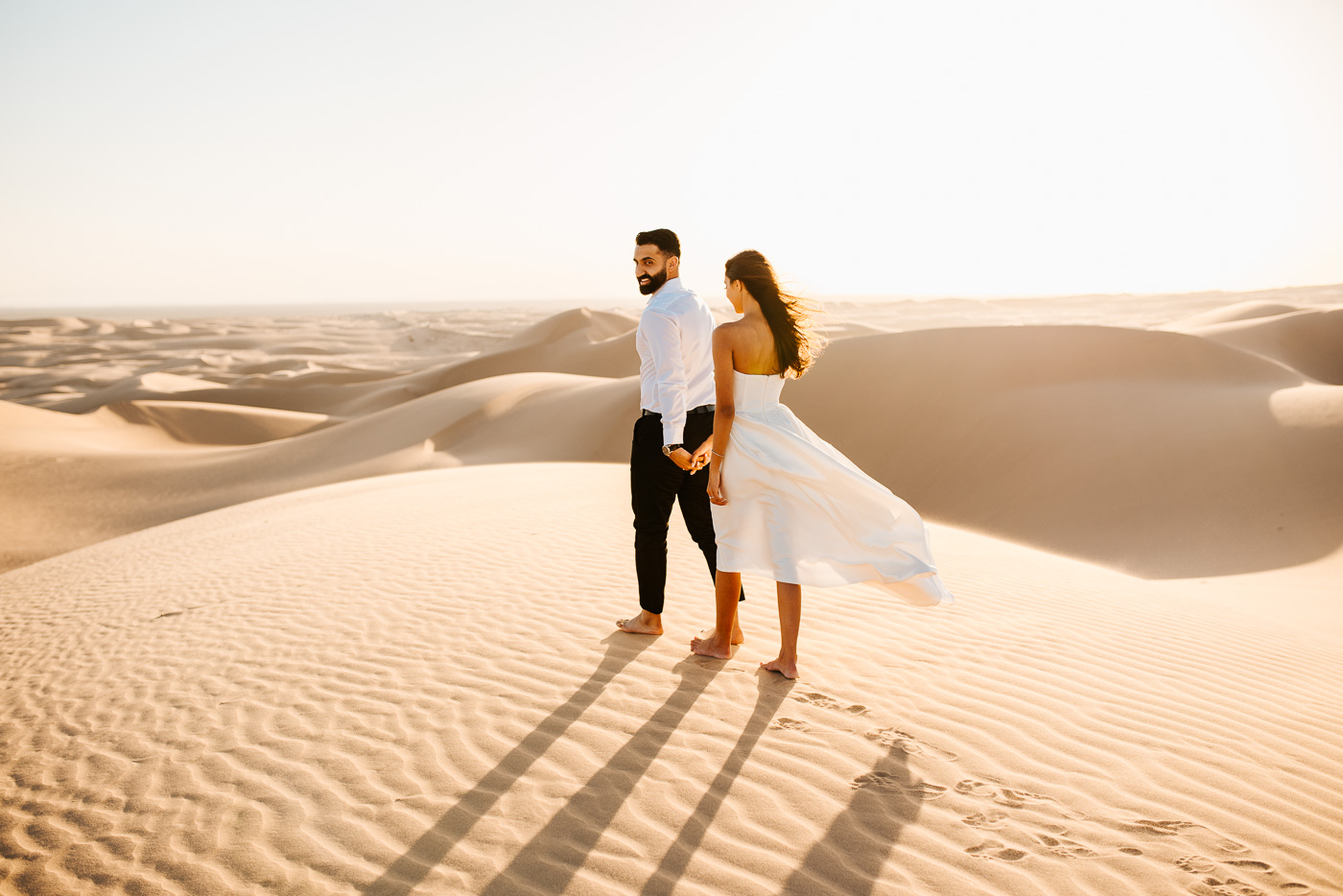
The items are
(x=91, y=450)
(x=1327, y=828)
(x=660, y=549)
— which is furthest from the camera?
(x=91, y=450)

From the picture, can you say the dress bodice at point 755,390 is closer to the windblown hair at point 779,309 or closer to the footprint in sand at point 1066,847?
the windblown hair at point 779,309

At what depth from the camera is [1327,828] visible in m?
2.81

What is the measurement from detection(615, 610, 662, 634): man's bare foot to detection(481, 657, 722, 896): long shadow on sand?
791 mm

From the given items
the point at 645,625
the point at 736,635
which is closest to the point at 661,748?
the point at 736,635

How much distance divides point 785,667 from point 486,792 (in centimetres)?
158

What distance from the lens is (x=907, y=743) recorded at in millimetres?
3342

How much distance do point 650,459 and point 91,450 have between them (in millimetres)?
19921

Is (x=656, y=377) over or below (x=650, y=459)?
over

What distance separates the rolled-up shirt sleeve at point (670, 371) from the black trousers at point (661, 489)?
164 mm

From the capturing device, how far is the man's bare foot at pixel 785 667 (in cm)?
388

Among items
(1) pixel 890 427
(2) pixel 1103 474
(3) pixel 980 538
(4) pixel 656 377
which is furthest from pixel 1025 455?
(4) pixel 656 377

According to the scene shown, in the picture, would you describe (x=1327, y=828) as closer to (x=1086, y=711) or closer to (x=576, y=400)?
(x=1086, y=711)

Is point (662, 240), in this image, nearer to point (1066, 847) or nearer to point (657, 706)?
point (657, 706)

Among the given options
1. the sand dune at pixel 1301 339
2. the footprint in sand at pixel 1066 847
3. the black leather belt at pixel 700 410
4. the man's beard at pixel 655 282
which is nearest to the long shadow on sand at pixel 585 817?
the black leather belt at pixel 700 410
